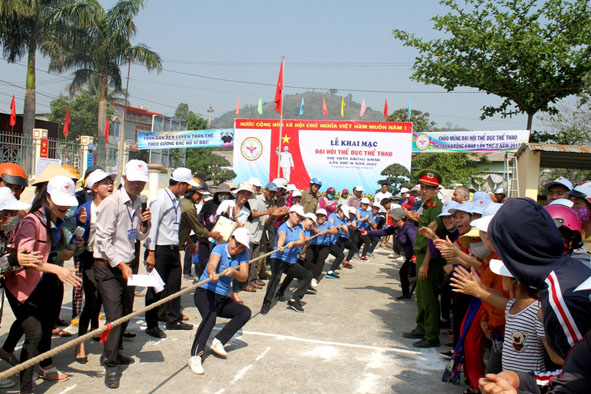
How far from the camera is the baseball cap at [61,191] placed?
430cm

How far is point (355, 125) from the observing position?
22.5m

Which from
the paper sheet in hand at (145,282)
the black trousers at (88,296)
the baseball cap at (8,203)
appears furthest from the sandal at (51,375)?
the baseball cap at (8,203)

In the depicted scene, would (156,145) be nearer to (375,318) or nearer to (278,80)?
(278,80)

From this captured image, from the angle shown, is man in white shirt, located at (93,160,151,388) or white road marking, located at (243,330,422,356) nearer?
man in white shirt, located at (93,160,151,388)

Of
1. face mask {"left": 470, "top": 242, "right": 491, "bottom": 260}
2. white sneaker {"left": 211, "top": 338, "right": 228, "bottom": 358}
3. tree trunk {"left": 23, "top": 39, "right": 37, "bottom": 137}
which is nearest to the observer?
face mask {"left": 470, "top": 242, "right": 491, "bottom": 260}

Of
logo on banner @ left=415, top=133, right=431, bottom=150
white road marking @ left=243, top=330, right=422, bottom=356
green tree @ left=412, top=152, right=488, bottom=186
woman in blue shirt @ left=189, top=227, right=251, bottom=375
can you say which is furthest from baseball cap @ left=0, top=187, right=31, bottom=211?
green tree @ left=412, top=152, right=488, bottom=186

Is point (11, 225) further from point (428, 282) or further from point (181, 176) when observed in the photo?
point (428, 282)

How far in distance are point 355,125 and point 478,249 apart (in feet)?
60.6

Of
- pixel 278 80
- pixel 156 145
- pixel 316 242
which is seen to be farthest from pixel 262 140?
pixel 316 242

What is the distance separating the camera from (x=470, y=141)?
19531mm

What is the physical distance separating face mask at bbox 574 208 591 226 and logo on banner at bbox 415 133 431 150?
1568 cm

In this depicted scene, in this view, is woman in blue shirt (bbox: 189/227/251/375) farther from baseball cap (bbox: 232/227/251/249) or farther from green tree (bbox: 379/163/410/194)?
green tree (bbox: 379/163/410/194)

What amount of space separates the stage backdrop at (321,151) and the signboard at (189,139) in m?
0.78

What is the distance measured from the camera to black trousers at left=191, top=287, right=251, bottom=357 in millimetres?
5316
